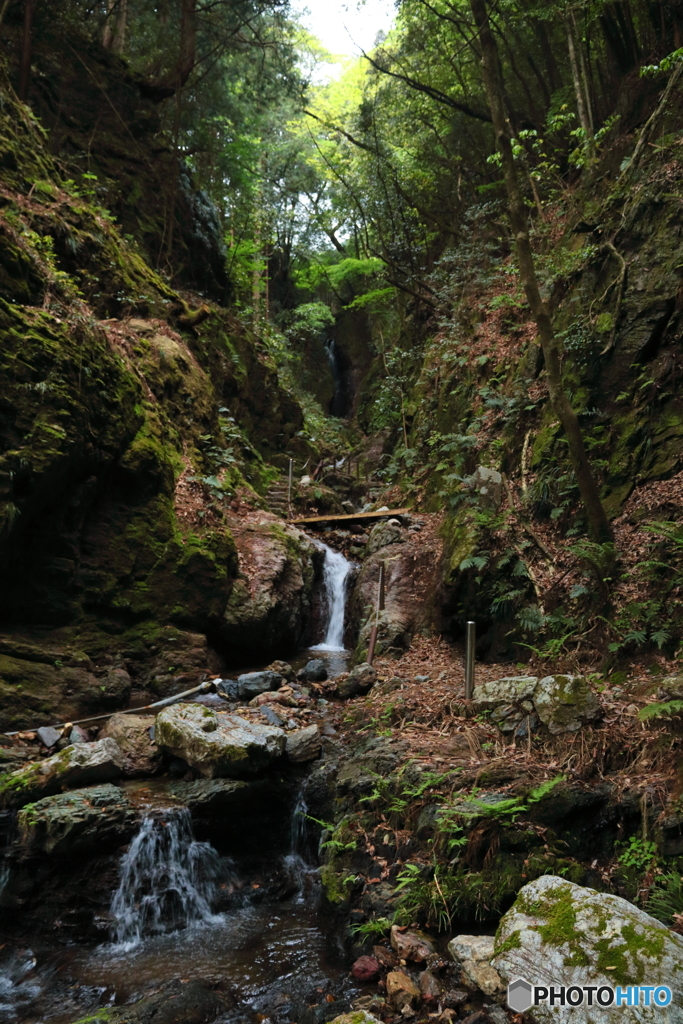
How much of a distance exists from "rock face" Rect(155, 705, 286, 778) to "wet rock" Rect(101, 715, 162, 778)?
0.22m

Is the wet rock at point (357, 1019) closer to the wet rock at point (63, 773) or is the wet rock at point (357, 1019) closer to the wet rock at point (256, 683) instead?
the wet rock at point (63, 773)

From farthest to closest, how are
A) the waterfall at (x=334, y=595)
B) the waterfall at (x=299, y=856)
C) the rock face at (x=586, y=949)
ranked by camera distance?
the waterfall at (x=334, y=595) < the waterfall at (x=299, y=856) < the rock face at (x=586, y=949)

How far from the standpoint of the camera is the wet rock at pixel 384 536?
11.7 meters

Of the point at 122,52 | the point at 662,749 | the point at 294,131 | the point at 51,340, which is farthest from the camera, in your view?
the point at 294,131

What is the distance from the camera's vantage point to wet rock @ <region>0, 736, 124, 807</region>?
17.2 ft

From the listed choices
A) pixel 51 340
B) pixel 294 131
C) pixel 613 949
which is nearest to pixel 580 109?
pixel 51 340

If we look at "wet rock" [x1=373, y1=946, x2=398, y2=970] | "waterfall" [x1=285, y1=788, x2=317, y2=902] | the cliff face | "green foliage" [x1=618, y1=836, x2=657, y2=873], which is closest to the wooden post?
the cliff face

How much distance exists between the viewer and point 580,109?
10906 millimetres

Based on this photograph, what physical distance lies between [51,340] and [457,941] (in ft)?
25.5

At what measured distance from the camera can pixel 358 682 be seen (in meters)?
8.26

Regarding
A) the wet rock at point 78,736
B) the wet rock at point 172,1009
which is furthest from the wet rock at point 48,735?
the wet rock at point 172,1009

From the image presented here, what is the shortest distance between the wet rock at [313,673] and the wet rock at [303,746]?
2.46 m

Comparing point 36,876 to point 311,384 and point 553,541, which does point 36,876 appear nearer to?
point 553,541

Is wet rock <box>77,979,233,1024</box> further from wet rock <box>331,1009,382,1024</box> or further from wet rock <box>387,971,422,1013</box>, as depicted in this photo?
wet rock <box>387,971,422,1013</box>
